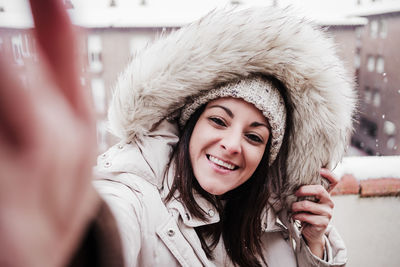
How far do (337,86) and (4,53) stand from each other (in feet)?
3.44

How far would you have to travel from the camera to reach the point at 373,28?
46.9 ft

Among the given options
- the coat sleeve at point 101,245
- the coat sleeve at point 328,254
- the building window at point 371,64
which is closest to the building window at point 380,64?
the building window at point 371,64

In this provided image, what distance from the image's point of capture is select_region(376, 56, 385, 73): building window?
1466 centimetres

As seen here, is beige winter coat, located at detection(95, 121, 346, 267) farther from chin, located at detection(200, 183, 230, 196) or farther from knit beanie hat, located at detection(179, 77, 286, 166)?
knit beanie hat, located at detection(179, 77, 286, 166)

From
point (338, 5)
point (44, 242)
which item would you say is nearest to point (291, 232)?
point (44, 242)

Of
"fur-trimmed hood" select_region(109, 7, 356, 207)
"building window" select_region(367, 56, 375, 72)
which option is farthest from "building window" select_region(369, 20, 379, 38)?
"fur-trimmed hood" select_region(109, 7, 356, 207)

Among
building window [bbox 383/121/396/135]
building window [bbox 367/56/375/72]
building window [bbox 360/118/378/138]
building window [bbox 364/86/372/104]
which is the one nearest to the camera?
building window [bbox 383/121/396/135]

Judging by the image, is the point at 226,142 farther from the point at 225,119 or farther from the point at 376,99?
the point at 376,99

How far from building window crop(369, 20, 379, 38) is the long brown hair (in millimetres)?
15716

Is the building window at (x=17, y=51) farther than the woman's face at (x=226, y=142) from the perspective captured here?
No

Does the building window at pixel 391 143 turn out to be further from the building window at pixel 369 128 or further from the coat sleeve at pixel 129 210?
the coat sleeve at pixel 129 210

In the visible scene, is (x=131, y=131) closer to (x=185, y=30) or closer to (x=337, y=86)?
(x=185, y=30)

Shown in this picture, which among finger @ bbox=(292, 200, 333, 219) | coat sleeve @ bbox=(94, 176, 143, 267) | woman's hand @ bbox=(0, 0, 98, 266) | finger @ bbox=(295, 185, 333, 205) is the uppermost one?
woman's hand @ bbox=(0, 0, 98, 266)

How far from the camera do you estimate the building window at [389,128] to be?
14.3 m
